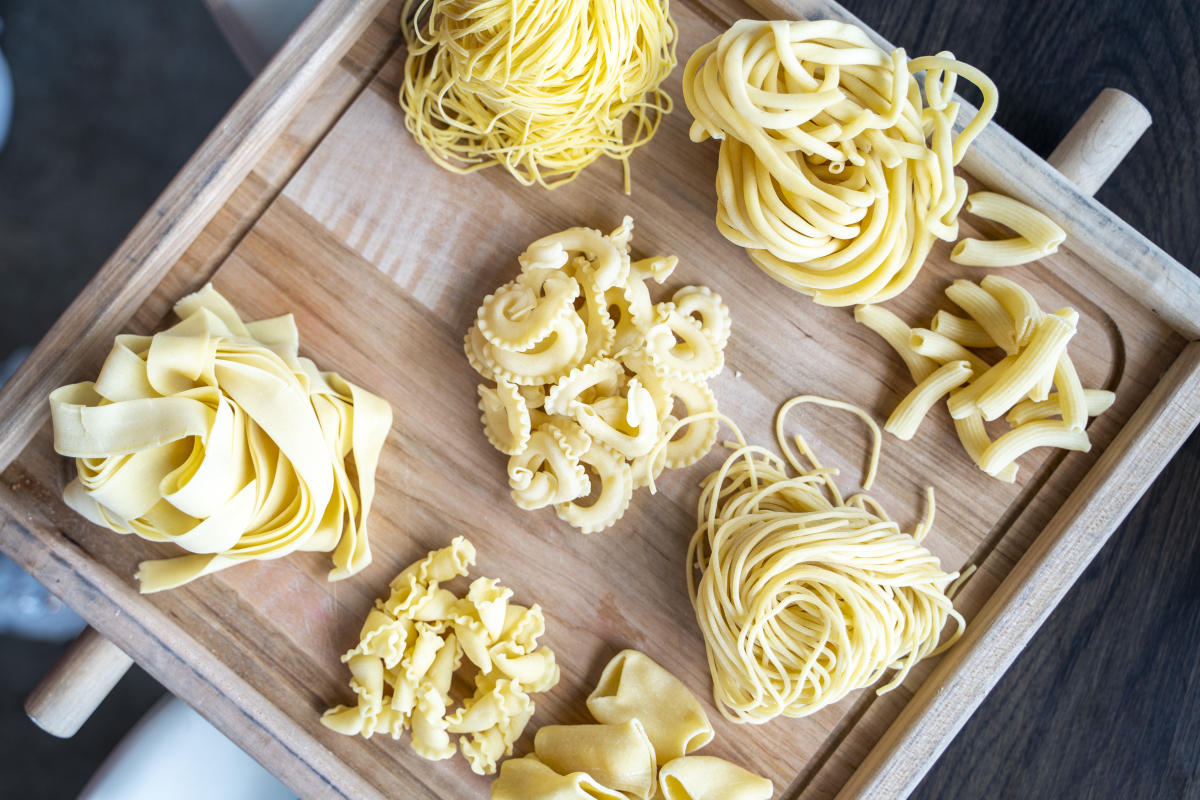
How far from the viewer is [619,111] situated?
3.71ft

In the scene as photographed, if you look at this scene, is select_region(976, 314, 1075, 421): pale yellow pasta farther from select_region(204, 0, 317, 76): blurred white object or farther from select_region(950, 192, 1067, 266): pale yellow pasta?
select_region(204, 0, 317, 76): blurred white object

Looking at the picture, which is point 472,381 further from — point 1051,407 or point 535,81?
point 1051,407

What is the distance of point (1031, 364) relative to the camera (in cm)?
109

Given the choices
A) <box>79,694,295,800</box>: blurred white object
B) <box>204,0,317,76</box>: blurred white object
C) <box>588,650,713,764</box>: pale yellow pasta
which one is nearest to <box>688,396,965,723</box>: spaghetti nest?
<box>588,650,713,764</box>: pale yellow pasta

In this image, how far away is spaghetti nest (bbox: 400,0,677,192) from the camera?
1014 mm

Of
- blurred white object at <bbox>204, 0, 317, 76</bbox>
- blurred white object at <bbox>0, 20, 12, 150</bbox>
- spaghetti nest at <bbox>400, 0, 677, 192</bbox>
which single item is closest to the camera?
spaghetti nest at <bbox>400, 0, 677, 192</bbox>

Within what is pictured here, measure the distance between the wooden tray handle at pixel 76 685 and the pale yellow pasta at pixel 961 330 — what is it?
3.57 ft

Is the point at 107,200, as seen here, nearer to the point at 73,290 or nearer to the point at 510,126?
the point at 73,290

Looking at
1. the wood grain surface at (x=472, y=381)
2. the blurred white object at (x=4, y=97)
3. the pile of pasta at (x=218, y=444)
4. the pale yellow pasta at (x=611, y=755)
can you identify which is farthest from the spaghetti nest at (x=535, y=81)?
the blurred white object at (x=4, y=97)

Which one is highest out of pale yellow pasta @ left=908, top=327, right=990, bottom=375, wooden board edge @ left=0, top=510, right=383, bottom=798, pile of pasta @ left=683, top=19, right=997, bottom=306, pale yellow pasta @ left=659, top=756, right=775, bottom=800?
pile of pasta @ left=683, top=19, right=997, bottom=306

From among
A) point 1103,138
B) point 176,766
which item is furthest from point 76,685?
point 1103,138

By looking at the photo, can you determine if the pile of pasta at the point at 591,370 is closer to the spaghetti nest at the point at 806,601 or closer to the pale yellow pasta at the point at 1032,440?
the spaghetti nest at the point at 806,601

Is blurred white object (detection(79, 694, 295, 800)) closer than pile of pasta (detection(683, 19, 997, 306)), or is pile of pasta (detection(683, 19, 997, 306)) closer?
pile of pasta (detection(683, 19, 997, 306))

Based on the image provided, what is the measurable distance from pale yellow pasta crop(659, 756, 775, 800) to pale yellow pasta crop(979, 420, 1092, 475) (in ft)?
1.61
